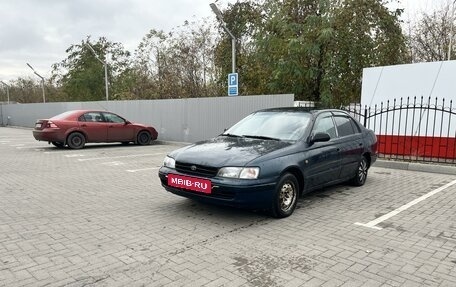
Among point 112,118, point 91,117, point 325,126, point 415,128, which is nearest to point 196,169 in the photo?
point 325,126

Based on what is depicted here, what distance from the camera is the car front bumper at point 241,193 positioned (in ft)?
14.9

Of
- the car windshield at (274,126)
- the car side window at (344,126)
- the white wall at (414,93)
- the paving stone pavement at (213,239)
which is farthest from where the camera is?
the white wall at (414,93)

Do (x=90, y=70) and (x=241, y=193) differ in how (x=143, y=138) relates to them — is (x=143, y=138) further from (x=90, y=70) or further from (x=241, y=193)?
(x=90, y=70)

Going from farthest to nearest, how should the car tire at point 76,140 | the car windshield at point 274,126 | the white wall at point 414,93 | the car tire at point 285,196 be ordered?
the car tire at point 76,140 → the white wall at point 414,93 → the car windshield at point 274,126 → the car tire at point 285,196

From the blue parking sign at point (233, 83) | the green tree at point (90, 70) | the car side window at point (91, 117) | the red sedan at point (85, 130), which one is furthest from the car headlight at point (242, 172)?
the green tree at point (90, 70)

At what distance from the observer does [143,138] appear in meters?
15.1

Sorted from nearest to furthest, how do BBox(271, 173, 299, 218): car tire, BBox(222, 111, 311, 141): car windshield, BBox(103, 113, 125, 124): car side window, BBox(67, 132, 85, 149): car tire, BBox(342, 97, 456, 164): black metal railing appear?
BBox(271, 173, 299, 218): car tire → BBox(222, 111, 311, 141): car windshield → BBox(342, 97, 456, 164): black metal railing → BBox(67, 132, 85, 149): car tire → BBox(103, 113, 125, 124): car side window

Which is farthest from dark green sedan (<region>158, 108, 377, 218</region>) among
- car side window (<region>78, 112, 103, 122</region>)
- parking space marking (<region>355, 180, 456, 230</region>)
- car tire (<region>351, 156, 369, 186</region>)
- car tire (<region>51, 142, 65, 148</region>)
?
car tire (<region>51, 142, 65, 148</region>)

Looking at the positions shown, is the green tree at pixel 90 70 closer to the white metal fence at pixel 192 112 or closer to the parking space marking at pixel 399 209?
the white metal fence at pixel 192 112

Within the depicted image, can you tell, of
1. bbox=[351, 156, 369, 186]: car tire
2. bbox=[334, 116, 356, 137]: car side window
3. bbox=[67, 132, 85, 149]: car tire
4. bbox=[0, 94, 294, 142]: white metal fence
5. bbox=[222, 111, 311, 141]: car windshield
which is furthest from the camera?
bbox=[67, 132, 85, 149]: car tire

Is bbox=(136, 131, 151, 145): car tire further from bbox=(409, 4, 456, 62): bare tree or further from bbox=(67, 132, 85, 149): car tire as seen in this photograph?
bbox=(409, 4, 456, 62): bare tree

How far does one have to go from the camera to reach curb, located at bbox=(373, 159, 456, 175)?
8.62 meters

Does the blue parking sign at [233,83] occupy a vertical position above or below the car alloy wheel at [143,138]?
above

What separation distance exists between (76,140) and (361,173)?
1038 cm
